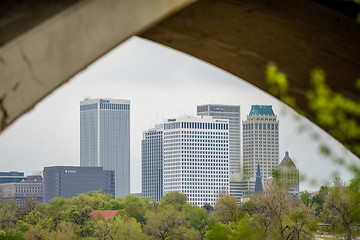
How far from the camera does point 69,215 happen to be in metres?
70.1

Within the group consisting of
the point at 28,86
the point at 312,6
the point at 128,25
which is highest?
the point at 312,6

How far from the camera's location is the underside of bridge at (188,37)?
113 inches

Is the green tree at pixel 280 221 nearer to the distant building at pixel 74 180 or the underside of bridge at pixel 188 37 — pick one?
the underside of bridge at pixel 188 37

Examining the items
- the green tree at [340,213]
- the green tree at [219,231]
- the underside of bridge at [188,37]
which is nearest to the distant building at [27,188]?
the green tree at [219,231]

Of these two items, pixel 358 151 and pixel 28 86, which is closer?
pixel 28 86

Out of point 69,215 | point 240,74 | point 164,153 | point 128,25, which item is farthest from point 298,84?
point 164,153

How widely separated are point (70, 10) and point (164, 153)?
19683 cm

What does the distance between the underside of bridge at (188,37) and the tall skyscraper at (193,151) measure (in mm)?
186396

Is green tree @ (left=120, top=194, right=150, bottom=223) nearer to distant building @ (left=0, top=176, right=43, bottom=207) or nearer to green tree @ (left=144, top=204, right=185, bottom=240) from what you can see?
green tree @ (left=144, top=204, right=185, bottom=240)

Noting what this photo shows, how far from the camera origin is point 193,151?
7672 inches

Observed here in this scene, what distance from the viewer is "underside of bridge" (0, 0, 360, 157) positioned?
286 cm

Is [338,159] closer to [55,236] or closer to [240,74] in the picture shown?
[240,74]

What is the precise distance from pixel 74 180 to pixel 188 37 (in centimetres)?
18789

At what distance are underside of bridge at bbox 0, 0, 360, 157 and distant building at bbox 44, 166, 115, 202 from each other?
18405 centimetres
